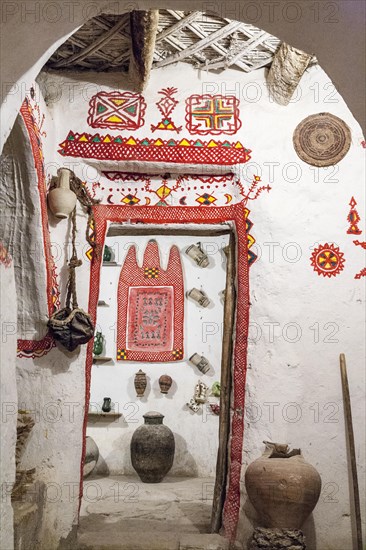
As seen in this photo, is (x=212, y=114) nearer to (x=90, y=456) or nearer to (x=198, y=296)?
(x=198, y=296)

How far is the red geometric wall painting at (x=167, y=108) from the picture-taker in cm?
378

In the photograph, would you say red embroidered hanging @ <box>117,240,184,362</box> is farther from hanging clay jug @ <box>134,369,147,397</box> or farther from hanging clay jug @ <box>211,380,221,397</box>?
hanging clay jug @ <box>211,380,221,397</box>

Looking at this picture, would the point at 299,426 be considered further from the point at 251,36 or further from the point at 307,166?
the point at 251,36

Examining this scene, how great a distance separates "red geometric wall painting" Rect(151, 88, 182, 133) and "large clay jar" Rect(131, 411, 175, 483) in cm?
314

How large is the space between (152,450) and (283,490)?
2.61 meters

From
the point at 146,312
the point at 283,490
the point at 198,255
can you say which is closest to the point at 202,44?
the point at 283,490

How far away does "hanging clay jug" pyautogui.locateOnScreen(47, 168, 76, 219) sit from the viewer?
3334 mm

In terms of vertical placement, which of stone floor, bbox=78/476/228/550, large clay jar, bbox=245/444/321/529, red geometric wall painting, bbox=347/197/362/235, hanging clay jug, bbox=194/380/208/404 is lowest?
stone floor, bbox=78/476/228/550

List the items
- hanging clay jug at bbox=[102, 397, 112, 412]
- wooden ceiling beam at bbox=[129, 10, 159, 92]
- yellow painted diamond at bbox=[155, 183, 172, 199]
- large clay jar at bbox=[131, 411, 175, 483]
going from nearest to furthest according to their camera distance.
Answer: wooden ceiling beam at bbox=[129, 10, 159, 92]
yellow painted diamond at bbox=[155, 183, 172, 199]
large clay jar at bbox=[131, 411, 175, 483]
hanging clay jug at bbox=[102, 397, 112, 412]

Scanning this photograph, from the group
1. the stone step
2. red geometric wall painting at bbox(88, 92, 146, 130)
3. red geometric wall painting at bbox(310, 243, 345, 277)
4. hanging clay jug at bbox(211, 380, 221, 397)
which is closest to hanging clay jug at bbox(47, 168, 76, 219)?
red geometric wall painting at bbox(88, 92, 146, 130)

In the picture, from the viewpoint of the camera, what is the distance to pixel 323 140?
3789 millimetres

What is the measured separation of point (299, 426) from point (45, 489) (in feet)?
5.16

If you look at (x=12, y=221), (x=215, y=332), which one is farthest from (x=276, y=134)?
(x=215, y=332)

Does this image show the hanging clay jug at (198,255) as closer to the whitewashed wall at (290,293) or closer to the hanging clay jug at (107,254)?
the hanging clay jug at (107,254)
